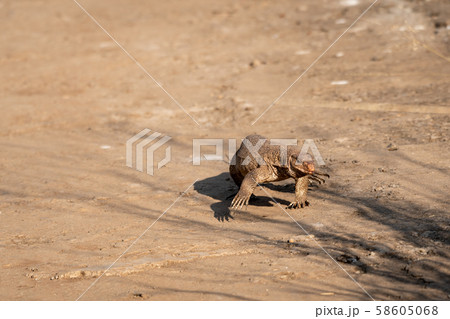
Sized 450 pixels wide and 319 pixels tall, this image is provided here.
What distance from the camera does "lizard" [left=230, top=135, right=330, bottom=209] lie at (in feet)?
18.9

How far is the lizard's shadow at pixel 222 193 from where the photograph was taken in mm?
6051

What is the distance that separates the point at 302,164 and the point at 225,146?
2.32 meters

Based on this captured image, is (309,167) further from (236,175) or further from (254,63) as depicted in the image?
(254,63)

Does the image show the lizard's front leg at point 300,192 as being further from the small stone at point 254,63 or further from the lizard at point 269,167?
the small stone at point 254,63

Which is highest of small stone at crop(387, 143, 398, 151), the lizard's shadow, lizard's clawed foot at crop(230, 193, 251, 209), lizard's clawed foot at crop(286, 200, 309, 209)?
small stone at crop(387, 143, 398, 151)

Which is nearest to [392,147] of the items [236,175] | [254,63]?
[236,175]

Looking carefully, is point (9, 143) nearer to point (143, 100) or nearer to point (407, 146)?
point (143, 100)

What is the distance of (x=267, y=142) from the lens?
245 inches

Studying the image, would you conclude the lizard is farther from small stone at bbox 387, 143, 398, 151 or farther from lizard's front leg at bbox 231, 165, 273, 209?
small stone at bbox 387, 143, 398, 151

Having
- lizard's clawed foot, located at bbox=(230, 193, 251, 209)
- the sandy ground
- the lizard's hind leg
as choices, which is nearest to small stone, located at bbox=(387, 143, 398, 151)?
the sandy ground

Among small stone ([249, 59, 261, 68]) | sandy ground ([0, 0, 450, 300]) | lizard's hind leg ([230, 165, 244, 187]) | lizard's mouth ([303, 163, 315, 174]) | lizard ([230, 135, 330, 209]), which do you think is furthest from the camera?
small stone ([249, 59, 261, 68])

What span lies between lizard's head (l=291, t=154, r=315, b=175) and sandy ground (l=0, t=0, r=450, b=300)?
0.42 metres

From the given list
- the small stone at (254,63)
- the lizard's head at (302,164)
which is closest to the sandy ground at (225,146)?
the small stone at (254,63)

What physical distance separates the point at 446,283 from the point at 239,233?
75.0 inches
